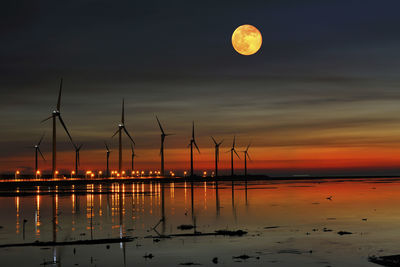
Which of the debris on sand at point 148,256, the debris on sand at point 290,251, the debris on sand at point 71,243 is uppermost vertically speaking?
the debris on sand at point 71,243

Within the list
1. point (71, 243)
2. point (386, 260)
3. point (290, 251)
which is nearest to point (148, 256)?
point (71, 243)

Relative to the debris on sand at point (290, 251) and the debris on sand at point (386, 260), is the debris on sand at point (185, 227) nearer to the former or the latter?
the debris on sand at point (290, 251)

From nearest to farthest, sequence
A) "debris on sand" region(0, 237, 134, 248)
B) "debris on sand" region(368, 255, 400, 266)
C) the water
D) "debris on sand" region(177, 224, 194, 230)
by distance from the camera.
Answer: "debris on sand" region(368, 255, 400, 266) < the water < "debris on sand" region(0, 237, 134, 248) < "debris on sand" region(177, 224, 194, 230)

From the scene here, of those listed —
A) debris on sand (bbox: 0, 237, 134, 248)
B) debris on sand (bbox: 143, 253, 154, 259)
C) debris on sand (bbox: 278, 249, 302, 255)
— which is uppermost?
debris on sand (bbox: 0, 237, 134, 248)

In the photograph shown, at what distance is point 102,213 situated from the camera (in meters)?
83.6

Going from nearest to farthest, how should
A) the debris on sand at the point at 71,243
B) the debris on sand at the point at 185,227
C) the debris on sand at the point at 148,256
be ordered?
the debris on sand at the point at 148,256 → the debris on sand at the point at 71,243 → the debris on sand at the point at 185,227

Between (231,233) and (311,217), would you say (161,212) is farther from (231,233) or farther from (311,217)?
(231,233)

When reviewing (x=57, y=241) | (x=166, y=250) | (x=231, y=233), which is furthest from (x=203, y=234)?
(x=57, y=241)

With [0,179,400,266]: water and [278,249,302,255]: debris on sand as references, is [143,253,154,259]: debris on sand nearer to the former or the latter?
[0,179,400,266]: water

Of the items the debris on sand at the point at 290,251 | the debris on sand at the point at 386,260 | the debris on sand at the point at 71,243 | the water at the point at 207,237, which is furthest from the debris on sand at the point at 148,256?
the debris on sand at the point at 386,260

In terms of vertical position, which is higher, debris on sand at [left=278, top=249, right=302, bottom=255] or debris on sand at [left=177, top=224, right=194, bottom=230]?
debris on sand at [left=177, top=224, right=194, bottom=230]

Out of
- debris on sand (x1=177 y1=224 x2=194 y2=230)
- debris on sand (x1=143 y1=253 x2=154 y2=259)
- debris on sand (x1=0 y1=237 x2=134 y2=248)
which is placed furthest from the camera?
debris on sand (x1=177 y1=224 x2=194 y2=230)

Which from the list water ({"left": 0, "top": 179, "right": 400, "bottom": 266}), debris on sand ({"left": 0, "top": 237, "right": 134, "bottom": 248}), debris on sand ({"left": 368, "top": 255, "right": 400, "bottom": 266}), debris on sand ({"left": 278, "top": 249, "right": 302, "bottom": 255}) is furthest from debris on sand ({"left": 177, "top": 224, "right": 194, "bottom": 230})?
debris on sand ({"left": 368, "top": 255, "right": 400, "bottom": 266})

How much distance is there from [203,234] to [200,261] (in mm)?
14743
